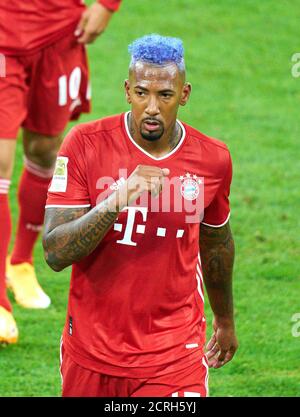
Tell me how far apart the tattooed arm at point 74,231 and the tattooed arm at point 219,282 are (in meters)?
0.73

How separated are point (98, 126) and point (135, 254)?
536 mm

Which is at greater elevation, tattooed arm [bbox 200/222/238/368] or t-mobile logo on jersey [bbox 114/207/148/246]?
t-mobile logo on jersey [bbox 114/207/148/246]

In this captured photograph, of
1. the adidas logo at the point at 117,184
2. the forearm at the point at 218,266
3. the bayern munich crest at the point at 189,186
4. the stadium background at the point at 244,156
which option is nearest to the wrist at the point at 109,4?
the stadium background at the point at 244,156

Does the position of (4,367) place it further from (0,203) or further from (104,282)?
(104,282)

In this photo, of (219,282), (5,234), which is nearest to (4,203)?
(5,234)

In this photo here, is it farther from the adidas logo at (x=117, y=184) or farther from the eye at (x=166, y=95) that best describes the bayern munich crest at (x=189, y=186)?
the eye at (x=166, y=95)

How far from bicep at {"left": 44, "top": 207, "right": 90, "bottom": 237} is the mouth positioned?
407mm

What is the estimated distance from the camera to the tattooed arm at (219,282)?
5.92m

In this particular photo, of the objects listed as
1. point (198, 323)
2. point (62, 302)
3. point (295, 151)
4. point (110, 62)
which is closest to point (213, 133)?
point (295, 151)

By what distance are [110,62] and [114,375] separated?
8.22 m

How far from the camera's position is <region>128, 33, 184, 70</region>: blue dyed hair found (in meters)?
5.34

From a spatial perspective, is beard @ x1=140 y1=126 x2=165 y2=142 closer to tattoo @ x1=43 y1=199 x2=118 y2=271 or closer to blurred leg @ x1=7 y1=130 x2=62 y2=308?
tattoo @ x1=43 y1=199 x2=118 y2=271

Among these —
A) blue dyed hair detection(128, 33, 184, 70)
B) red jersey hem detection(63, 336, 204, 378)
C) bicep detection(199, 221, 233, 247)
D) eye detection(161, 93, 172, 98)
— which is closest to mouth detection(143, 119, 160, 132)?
eye detection(161, 93, 172, 98)

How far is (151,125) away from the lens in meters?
5.32
